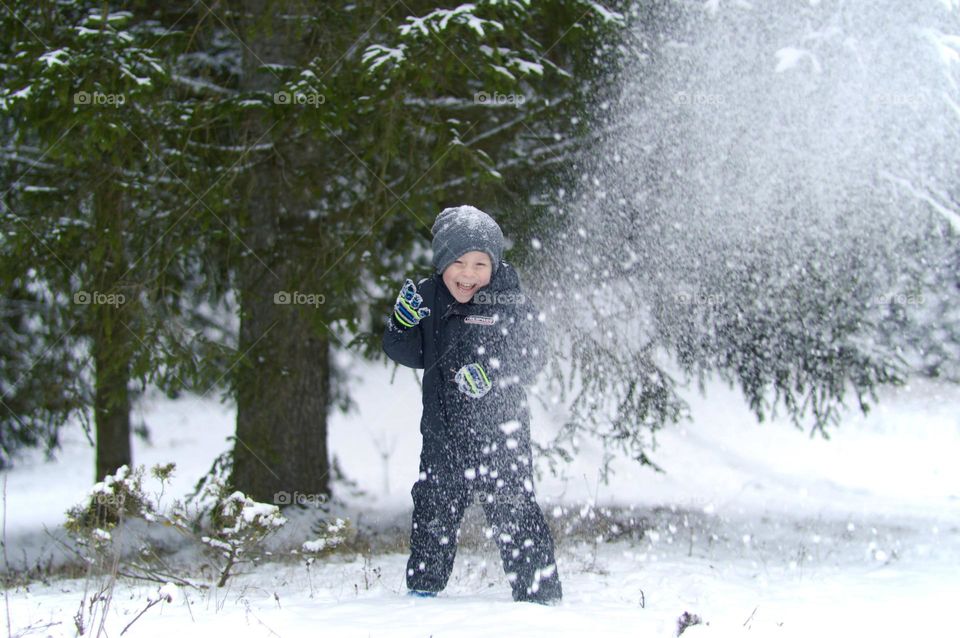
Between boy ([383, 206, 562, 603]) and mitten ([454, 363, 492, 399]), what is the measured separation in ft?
0.07

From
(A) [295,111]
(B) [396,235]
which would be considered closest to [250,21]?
(A) [295,111]

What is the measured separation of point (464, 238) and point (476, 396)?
0.72 m

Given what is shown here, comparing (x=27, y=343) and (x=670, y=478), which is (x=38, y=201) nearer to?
(x=27, y=343)

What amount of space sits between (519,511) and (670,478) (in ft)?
20.1

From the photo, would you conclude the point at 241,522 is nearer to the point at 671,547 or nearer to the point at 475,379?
the point at 475,379

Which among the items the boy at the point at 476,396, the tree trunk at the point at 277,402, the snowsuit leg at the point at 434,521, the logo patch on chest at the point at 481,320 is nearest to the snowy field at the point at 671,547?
the snowsuit leg at the point at 434,521

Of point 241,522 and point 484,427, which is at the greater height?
point 484,427

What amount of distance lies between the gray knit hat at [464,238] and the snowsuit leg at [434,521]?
956 mm

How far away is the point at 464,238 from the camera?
382 cm

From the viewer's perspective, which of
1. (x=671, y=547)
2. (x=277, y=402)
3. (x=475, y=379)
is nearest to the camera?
(x=475, y=379)

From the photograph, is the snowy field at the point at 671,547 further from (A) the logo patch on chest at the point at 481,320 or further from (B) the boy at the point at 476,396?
(A) the logo patch on chest at the point at 481,320

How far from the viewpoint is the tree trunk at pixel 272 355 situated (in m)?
6.57

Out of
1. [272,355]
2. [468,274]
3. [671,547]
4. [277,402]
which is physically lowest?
[671,547]

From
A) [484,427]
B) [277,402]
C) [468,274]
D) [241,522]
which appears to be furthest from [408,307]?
[277,402]
